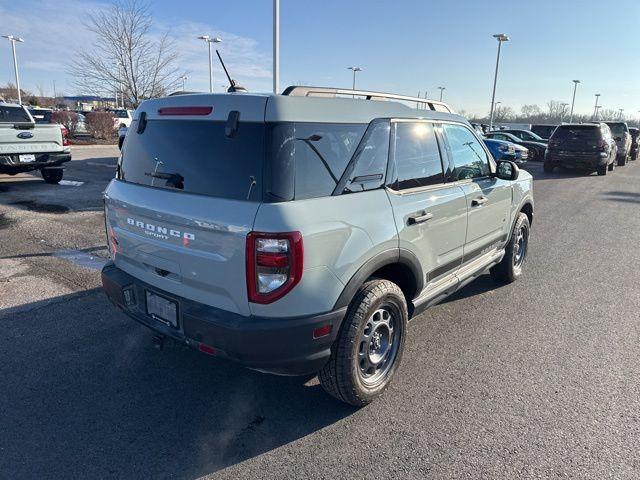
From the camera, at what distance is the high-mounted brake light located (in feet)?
8.81

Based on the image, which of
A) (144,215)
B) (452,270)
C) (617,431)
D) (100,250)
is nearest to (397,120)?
(452,270)

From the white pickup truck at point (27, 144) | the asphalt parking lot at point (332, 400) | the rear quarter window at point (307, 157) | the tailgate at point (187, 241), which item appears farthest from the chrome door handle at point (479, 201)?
the white pickup truck at point (27, 144)

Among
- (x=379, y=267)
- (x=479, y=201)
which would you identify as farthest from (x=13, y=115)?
(x=379, y=267)

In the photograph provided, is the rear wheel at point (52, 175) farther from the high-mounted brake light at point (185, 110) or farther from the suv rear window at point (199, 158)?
the high-mounted brake light at point (185, 110)

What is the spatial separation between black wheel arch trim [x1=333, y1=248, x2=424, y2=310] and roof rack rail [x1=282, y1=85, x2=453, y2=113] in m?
1.08

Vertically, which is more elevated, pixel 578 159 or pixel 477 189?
pixel 477 189

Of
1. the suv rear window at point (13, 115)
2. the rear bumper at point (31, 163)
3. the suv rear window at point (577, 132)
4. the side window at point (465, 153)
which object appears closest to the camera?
the side window at point (465, 153)

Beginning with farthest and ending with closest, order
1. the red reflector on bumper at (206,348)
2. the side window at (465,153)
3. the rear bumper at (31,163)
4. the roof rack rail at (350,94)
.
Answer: the rear bumper at (31,163) < the side window at (465,153) < the roof rack rail at (350,94) < the red reflector on bumper at (206,348)

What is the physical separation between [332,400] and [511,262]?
3.12 metres

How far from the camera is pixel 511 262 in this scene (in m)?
5.24

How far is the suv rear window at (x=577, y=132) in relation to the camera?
54.1 feet

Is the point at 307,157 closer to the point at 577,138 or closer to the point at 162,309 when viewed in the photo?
the point at 162,309

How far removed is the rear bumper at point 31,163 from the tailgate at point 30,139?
0.10 metres

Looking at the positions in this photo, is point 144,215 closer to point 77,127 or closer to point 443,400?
point 443,400
